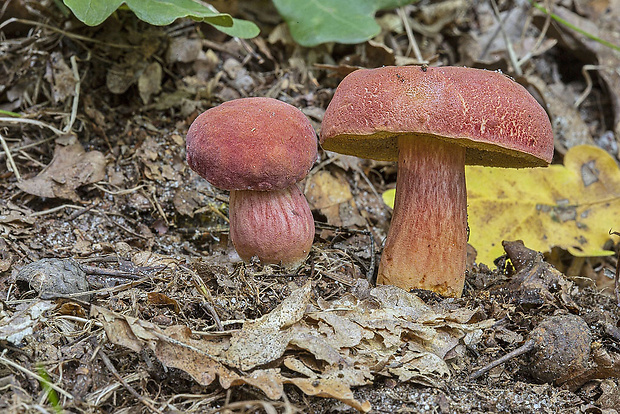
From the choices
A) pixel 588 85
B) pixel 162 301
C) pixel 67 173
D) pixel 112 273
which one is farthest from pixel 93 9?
pixel 588 85

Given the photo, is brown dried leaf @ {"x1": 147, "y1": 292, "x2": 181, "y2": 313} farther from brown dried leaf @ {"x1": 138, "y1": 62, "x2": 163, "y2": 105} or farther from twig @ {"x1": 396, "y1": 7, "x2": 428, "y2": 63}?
twig @ {"x1": 396, "y1": 7, "x2": 428, "y2": 63}

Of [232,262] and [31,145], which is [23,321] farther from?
[31,145]

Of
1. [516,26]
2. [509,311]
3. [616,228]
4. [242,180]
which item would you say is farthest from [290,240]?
[516,26]

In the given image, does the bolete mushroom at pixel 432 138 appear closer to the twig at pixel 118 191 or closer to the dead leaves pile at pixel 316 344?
the dead leaves pile at pixel 316 344

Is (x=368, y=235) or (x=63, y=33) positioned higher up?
(x=63, y=33)

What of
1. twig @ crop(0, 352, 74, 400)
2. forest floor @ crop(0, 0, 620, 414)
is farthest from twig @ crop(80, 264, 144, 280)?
twig @ crop(0, 352, 74, 400)

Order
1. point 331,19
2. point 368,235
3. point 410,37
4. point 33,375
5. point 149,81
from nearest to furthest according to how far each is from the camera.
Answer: point 33,375, point 368,235, point 149,81, point 331,19, point 410,37
